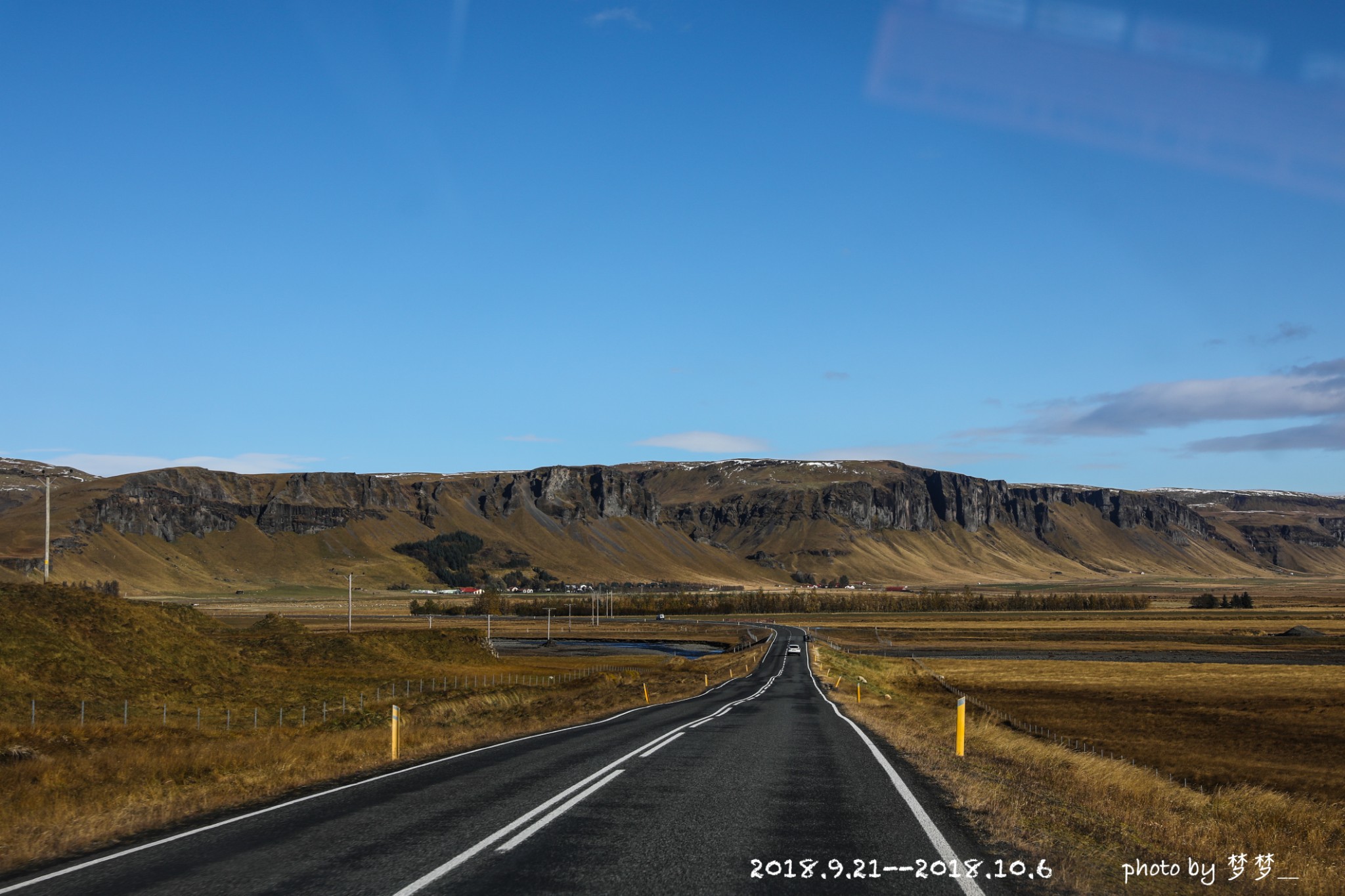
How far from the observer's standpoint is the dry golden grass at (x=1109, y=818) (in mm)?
9531

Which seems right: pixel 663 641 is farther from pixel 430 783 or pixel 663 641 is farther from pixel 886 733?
pixel 430 783

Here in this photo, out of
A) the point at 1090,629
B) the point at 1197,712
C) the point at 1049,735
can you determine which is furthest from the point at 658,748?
the point at 1090,629

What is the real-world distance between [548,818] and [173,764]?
10.9 meters

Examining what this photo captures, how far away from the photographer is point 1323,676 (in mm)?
68062

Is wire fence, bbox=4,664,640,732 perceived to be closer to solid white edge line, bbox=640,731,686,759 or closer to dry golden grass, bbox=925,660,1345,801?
solid white edge line, bbox=640,731,686,759

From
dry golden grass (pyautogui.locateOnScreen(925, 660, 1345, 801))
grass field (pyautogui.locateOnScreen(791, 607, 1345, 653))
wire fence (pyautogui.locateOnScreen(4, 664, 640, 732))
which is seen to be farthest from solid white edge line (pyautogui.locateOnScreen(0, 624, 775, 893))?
grass field (pyautogui.locateOnScreen(791, 607, 1345, 653))

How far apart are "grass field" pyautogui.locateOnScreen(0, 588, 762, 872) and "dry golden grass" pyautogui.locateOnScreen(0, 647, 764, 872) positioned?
0.18 ft

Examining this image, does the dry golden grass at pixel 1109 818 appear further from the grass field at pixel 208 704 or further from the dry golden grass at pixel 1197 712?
the grass field at pixel 208 704

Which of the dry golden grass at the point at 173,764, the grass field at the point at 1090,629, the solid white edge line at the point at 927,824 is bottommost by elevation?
the grass field at the point at 1090,629

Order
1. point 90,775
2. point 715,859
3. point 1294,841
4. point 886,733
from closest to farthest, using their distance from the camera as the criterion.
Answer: point 715,859
point 1294,841
point 90,775
point 886,733

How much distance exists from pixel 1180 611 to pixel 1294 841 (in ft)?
641

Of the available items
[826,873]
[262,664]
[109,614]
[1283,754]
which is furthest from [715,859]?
[262,664]

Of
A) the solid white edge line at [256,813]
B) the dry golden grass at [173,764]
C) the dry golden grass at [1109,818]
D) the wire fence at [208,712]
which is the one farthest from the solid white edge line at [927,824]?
the wire fence at [208,712]

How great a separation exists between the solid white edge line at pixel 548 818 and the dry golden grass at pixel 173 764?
189 inches
